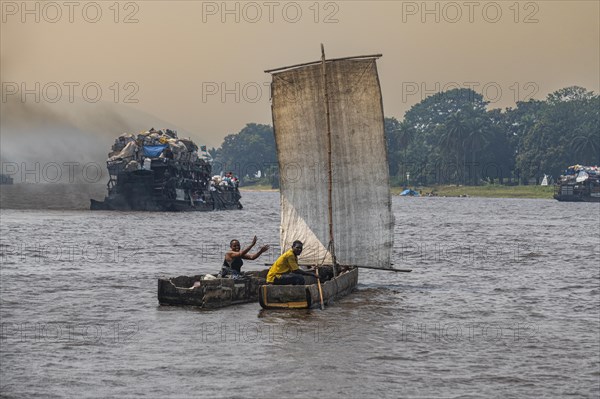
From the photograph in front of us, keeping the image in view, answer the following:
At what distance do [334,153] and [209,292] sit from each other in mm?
9575

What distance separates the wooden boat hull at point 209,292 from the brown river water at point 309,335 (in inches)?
16.9

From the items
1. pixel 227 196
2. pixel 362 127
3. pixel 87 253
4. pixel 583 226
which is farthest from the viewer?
pixel 227 196

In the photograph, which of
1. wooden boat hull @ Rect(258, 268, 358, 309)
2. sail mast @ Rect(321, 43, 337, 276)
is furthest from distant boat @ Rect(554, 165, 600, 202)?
wooden boat hull @ Rect(258, 268, 358, 309)

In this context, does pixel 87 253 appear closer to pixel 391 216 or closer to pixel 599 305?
pixel 391 216

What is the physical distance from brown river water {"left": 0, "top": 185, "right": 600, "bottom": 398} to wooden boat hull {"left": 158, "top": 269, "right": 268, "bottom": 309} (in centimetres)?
43

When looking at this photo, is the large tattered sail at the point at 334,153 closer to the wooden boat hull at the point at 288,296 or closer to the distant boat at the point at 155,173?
the wooden boat hull at the point at 288,296

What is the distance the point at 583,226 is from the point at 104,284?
6526 centimetres

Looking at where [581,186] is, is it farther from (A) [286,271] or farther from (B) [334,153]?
(A) [286,271]

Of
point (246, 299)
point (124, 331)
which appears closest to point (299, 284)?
point (246, 299)

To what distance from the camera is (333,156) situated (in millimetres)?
35875

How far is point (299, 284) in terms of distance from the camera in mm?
28859

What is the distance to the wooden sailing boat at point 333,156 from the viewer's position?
35562mm

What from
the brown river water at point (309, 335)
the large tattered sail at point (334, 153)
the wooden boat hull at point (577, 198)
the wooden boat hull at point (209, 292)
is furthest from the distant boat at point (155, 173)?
the wooden boat hull at point (577, 198)

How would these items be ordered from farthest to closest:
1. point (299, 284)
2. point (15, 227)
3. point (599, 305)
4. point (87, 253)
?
point (15, 227) < point (87, 253) < point (599, 305) < point (299, 284)
